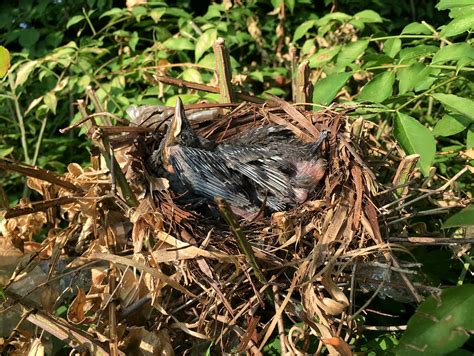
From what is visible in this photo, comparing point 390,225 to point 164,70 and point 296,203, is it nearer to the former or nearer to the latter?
point 296,203

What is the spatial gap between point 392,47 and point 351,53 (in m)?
0.11

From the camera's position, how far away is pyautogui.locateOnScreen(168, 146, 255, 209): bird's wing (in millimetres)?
1406

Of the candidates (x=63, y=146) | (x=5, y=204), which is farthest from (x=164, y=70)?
(x=5, y=204)

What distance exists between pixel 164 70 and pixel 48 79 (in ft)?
1.85

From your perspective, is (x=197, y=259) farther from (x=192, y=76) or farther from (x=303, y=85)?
(x=192, y=76)

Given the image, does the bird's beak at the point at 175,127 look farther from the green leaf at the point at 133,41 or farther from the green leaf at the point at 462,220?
the green leaf at the point at 133,41

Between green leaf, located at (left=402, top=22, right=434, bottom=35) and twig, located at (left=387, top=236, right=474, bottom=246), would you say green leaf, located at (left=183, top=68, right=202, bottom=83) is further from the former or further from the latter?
twig, located at (left=387, top=236, right=474, bottom=246)

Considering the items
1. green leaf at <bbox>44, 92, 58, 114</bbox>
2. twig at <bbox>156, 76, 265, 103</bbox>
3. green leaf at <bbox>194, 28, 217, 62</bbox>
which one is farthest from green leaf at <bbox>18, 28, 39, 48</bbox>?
twig at <bbox>156, 76, 265, 103</bbox>

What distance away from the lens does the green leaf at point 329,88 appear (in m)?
1.44

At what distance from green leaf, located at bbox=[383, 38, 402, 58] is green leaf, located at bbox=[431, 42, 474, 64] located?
308 mm

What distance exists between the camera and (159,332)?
1.07 meters

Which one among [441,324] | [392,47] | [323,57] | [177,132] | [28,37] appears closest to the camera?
[441,324]

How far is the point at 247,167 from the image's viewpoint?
1.46 meters

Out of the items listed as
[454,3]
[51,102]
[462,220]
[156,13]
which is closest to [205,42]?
[156,13]
